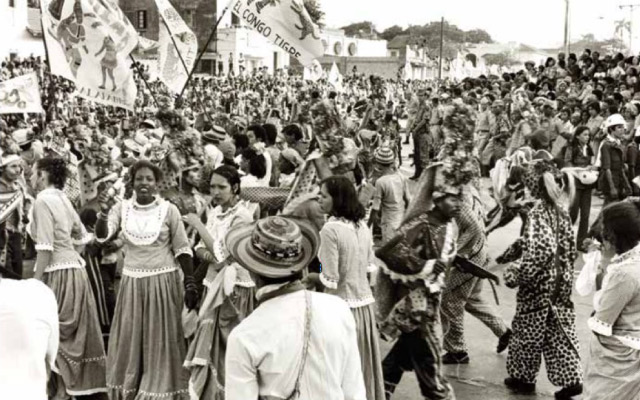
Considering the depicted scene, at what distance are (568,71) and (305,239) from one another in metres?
27.1

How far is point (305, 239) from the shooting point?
3.55m

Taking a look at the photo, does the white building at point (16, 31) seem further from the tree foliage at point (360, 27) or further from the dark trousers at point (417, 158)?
the tree foliage at point (360, 27)

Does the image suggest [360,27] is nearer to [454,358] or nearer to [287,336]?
[454,358]

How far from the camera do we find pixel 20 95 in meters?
11.8

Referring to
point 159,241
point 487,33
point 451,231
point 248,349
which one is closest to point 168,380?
point 159,241

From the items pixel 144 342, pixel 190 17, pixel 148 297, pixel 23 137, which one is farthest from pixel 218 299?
pixel 190 17

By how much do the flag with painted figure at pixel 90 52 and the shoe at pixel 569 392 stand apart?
501 cm

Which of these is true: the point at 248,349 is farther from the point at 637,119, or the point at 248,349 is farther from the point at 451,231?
the point at 637,119

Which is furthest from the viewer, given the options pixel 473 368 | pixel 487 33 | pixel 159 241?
pixel 487 33

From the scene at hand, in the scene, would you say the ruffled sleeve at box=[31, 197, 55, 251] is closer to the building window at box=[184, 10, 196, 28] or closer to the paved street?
the paved street

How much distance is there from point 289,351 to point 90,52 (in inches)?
259

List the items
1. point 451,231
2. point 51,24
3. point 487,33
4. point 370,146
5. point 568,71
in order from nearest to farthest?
point 451,231 → point 51,24 → point 370,146 → point 568,71 → point 487,33

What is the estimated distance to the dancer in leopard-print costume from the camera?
6.62m

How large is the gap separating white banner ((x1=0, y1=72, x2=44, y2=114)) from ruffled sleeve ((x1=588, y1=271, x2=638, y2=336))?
→ 8.71 m
